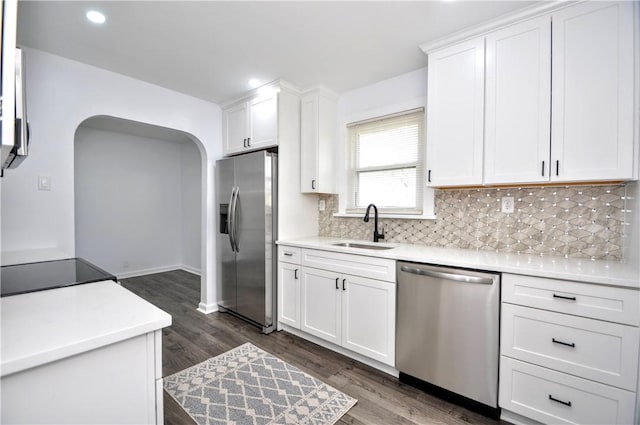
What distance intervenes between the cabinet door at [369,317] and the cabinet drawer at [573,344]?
735mm

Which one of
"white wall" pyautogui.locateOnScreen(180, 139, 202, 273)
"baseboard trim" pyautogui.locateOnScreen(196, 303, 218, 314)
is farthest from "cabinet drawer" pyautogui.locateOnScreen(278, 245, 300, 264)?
"white wall" pyautogui.locateOnScreen(180, 139, 202, 273)

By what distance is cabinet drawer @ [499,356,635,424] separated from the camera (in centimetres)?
143

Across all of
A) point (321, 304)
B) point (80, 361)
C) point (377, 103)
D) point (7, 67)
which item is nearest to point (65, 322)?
point (80, 361)

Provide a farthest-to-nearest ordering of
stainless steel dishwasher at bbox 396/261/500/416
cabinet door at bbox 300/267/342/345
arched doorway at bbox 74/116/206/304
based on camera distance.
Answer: arched doorway at bbox 74/116/206/304 → cabinet door at bbox 300/267/342/345 → stainless steel dishwasher at bbox 396/261/500/416

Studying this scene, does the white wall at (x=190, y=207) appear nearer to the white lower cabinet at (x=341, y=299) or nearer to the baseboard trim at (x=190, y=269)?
the baseboard trim at (x=190, y=269)

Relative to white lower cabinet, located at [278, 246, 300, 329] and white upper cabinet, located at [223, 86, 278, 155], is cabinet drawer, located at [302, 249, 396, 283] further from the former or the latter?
white upper cabinet, located at [223, 86, 278, 155]

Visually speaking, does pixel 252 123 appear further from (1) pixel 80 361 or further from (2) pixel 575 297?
(2) pixel 575 297

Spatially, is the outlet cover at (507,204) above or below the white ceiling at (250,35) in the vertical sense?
below

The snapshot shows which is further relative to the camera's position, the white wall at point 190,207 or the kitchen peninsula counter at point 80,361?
the white wall at point 190,207

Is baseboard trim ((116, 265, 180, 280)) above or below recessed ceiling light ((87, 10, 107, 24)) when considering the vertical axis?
below

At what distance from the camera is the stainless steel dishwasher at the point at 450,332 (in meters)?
1.75

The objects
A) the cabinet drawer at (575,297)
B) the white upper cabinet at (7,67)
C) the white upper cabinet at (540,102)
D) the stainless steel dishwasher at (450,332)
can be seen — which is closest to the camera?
the white upper cabinet at (7,67)

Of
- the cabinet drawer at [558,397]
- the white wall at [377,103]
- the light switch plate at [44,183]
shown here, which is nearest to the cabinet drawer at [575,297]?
the cabinet drawer at [558,397]

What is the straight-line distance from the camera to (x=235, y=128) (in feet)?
11.4
